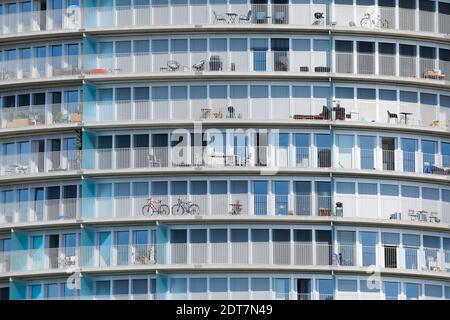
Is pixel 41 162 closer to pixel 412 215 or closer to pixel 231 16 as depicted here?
pixel 231 16

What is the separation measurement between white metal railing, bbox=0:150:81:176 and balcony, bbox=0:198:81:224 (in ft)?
6.91

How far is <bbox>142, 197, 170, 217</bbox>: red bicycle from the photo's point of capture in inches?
3740

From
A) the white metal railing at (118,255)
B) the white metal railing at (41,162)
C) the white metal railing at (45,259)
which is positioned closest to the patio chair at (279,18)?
the white metal railing at (41,162)

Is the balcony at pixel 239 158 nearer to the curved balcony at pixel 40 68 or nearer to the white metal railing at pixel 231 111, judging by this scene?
the white metal railing at pixel 231 111

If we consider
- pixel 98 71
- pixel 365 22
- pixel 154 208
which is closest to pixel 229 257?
pixel 154 208

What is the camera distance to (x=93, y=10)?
9956cm

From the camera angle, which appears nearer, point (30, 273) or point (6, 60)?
point (30, 273)

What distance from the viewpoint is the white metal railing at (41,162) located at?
318 feet

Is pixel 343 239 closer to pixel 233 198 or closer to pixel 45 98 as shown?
pixel 233 198

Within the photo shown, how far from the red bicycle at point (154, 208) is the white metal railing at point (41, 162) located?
17.7 feet

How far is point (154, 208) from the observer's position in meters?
95.2

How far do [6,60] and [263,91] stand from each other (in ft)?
59.6

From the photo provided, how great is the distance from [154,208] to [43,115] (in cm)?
1055

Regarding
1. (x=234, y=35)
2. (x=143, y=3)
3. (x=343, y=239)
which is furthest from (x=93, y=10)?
(x=343, y=239)
